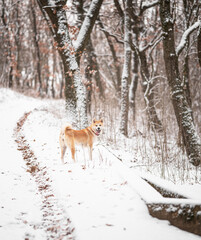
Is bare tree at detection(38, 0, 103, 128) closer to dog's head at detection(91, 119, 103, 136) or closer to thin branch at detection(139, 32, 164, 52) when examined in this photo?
dog's head at detection(91, 119, 103, 136)

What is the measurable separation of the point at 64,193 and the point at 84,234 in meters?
1.26

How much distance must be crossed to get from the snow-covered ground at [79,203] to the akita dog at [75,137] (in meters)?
0.45

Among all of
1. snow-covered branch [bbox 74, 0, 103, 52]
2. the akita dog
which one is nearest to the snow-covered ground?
the akita dog

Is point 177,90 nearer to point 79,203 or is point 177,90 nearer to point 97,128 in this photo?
point 97,128

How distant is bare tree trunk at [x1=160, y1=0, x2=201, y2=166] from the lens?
239 inches

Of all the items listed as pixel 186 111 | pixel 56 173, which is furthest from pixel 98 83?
pixel 56 173

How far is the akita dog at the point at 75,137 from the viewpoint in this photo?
17.4ft

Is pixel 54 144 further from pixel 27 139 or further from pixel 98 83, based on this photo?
pixel 98 83

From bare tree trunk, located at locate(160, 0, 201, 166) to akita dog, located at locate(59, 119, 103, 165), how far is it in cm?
254

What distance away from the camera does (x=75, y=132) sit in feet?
17.7

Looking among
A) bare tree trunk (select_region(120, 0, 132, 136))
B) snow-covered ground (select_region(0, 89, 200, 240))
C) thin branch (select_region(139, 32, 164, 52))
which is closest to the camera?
snow-covered ground (select_region(0, 89, 200, 240))

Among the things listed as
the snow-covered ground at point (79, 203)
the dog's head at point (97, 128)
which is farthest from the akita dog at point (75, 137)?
the snow-covered ground at point (79, 203)

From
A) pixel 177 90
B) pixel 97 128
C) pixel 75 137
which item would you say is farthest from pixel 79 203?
pixel 177 90

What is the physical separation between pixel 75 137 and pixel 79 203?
2.31m
